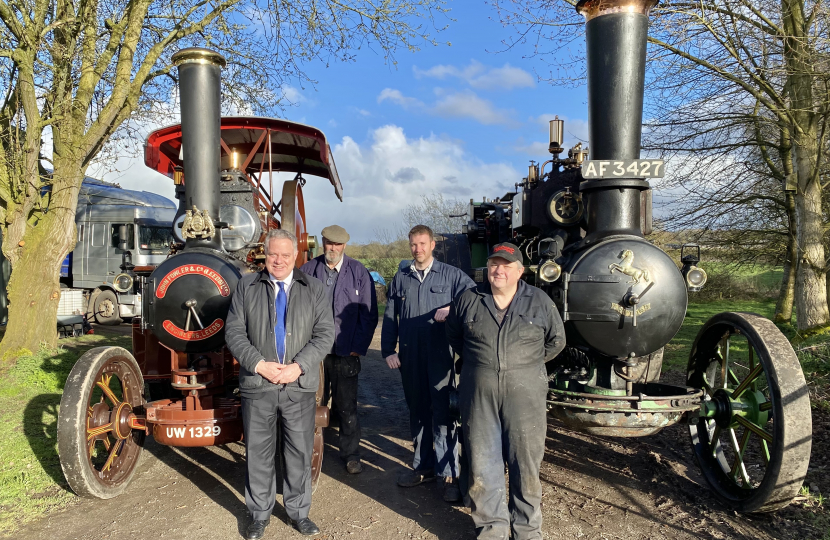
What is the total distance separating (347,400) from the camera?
422 cm

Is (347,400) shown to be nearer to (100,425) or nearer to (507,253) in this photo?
(100,425)

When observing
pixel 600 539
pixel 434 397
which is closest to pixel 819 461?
pixel 600 539

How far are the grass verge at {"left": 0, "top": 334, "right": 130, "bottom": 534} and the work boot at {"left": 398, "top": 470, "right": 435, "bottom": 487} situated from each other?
2039mm

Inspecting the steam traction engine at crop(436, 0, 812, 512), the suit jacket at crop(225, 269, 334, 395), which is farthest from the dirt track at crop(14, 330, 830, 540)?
the suit jacket at crop(225, 269, 334, 395)

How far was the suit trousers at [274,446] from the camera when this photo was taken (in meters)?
3.11

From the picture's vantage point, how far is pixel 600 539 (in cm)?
299

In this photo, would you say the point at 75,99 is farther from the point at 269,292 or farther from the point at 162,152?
the point at 269,292

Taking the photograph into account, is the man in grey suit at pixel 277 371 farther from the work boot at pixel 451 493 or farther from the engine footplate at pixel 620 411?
the engine footplate at pixel 620 411

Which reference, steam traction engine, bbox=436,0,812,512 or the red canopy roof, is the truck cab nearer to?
the red canopy roof

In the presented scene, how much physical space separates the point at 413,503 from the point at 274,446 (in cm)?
93

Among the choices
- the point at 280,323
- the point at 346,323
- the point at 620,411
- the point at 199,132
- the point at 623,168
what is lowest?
the point at 620,411

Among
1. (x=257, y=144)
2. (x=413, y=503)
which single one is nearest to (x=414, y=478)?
(x=413, y=503)

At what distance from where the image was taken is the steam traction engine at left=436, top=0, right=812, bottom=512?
3045mm

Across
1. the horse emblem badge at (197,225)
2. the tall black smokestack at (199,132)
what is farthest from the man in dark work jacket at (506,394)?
the tall black smokestack at (199,132)
